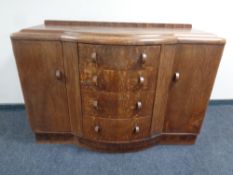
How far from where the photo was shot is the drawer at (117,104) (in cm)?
101

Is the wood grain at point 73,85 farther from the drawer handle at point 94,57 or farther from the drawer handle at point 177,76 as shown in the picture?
the drawer handle at point 177,76

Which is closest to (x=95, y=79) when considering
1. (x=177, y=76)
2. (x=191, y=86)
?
(x=177, y=76)

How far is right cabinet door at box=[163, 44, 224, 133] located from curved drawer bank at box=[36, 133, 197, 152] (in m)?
0.07

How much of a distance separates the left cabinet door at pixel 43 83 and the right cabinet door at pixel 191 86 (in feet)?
2.23

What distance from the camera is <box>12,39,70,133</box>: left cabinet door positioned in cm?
95

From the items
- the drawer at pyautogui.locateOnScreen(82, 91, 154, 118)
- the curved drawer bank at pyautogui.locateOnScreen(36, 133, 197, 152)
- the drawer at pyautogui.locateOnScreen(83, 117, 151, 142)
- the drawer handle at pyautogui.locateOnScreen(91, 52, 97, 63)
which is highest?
the drawer handle at pyautogui.locateOnScreen(91, 52, 97, 63)

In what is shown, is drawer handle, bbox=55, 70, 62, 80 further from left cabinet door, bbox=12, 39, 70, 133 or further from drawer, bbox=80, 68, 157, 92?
drawer, bbox=80, 68, 157, 92

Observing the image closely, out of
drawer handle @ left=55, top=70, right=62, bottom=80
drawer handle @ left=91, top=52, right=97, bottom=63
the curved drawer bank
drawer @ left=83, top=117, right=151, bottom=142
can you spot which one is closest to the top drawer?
drawer handle @ left=91, top=52, right=97, bottom=63

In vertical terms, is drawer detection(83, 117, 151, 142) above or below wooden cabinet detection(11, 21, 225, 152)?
below

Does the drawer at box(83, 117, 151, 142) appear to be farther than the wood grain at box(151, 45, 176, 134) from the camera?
Yes

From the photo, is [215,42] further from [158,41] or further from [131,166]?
[131,166]

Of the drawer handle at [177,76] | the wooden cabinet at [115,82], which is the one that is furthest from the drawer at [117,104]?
the drawer handle at [177,76]

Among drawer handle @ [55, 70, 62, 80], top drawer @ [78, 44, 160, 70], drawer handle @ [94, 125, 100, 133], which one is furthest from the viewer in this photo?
drawer handle @ [94, 125, 100, 133]

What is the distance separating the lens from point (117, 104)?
40.3 inches
